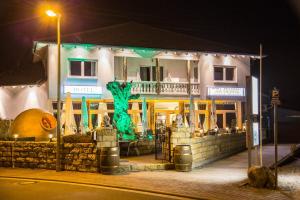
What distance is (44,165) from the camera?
709 inches

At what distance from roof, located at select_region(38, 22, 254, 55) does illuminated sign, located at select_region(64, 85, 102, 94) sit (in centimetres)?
301

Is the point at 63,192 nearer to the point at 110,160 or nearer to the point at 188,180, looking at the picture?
→ the point at 110,160

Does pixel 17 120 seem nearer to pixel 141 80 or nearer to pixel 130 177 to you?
pixel 130 177

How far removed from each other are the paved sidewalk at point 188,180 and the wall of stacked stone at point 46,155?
52 cm

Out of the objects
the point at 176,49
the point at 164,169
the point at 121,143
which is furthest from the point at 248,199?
the point at 176,49

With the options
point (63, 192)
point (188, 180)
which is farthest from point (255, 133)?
point (63, 192)

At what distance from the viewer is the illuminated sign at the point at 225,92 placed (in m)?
33.1

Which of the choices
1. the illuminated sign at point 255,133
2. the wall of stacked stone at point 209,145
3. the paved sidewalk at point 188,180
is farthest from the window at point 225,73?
the illuminated sign at point 255,133

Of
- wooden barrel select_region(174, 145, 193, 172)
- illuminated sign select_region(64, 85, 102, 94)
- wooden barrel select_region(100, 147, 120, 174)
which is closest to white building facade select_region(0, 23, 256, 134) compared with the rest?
illuminated sign select_region(64, 85, 102, 94)

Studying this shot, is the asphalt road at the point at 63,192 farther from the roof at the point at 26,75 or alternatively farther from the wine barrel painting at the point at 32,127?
the roof at the point at 26,75

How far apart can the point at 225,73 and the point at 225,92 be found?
→ 1.73 meters

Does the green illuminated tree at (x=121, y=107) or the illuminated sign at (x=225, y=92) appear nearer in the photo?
the green illuminated tree at (x=121, y=107)

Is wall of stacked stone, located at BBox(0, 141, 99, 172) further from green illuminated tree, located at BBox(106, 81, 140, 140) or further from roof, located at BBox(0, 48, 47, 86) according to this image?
roof, located at BBox(0, 48, 47, 86)

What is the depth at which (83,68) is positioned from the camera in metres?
29.9
